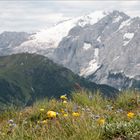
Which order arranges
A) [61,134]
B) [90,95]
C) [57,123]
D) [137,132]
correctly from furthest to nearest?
1. [90,95]
2. [57,123]
3. [61,134]
4. [137,132]

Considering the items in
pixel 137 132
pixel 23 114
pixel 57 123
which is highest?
pixel 137 132

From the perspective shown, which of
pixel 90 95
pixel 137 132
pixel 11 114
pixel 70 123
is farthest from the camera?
pixel 90 95

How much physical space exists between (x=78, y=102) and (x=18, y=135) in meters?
5.34

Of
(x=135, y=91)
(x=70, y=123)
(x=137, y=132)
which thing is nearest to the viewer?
(x=137, y=132)

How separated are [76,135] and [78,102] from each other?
5.43m

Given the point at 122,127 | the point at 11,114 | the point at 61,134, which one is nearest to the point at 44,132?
the point at 61,134

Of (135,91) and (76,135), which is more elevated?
(76,135)

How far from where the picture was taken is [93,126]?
677 centimetres

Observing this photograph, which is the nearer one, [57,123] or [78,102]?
[57,123]

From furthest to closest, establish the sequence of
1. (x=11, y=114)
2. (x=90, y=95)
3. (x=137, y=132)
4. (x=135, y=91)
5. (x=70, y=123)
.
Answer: (x=135, y=91) → (x=90, y=95) → (x=11, y=114) → (x=70, y=123) → (x=137, y=132)

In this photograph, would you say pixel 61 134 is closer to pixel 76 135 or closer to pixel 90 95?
pixel 76 135

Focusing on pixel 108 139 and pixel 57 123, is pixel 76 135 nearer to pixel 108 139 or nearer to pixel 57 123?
pixel 108 139

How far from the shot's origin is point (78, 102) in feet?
39.0

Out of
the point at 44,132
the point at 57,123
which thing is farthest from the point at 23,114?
the point at 44,132
